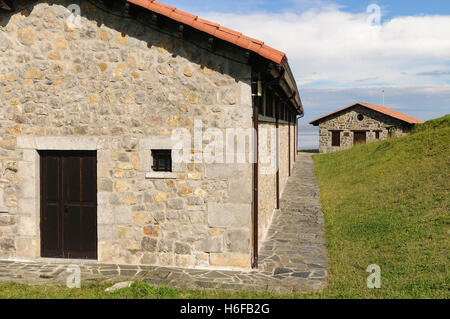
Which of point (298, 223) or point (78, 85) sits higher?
point (78, 85)

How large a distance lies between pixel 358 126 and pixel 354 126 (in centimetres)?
32

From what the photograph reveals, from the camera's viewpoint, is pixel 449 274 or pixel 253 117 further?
pixel 253 117

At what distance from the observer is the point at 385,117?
31.0 m

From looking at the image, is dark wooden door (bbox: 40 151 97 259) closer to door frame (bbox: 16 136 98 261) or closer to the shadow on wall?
door frame (bbox: 16 136 98 261)

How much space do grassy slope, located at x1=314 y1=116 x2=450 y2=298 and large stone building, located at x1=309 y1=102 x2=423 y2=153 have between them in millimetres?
14555

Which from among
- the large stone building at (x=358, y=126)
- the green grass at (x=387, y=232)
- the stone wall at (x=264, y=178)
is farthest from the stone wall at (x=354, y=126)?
the stone wall at (x=264, y=178)

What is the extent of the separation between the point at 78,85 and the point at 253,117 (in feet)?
9.91

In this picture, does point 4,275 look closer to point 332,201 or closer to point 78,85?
point 78,85

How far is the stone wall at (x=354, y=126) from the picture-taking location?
30859 millimetres

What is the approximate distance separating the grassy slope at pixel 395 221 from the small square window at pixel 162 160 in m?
3.21

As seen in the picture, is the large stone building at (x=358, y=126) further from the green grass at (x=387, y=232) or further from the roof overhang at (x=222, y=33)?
the roof overhang at (x=222, y=33)
